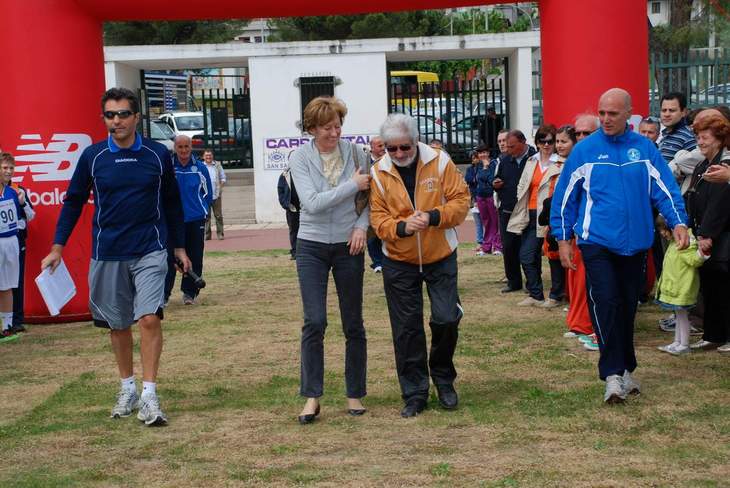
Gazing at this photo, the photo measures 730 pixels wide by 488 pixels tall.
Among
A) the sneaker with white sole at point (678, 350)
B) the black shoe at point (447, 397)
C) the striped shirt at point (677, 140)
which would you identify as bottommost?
the sneaker with white sole at point (678, 350)

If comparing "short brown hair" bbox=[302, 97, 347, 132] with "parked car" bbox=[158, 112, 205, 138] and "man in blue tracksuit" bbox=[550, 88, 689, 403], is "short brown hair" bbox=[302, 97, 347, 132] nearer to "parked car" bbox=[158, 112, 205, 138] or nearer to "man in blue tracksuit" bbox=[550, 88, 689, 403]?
"man in blue tracksuit" bbox=[550, 88, 689, 403]

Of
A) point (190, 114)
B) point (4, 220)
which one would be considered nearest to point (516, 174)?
point (4, 220)

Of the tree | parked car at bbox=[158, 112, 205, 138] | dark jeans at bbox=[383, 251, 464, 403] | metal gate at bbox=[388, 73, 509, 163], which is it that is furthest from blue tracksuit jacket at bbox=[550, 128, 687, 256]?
the tree

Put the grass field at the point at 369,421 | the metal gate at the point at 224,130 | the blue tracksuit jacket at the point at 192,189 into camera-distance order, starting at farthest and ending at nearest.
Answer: the metal gate at the point at 224,130 → the blue tracksuit jacket at the point at 192,189 → the grass field at the point at 369,421

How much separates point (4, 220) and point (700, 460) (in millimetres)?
6814

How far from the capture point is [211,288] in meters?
13.5

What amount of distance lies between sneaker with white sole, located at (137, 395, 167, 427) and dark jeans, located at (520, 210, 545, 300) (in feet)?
17.2

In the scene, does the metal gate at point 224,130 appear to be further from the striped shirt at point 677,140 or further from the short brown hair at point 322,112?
the short brown hair at point 322,112

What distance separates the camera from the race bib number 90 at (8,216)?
10.0 metres

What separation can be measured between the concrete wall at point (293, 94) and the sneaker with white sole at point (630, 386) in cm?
1615

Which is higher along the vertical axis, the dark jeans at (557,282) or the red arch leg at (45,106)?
the red arch leg at (45,106)

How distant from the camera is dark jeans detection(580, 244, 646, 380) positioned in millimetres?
6762

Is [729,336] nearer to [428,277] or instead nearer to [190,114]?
[428,277]

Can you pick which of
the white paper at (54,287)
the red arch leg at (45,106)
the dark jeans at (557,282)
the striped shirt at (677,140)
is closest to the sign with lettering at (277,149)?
the red arch leg at (45,106)
